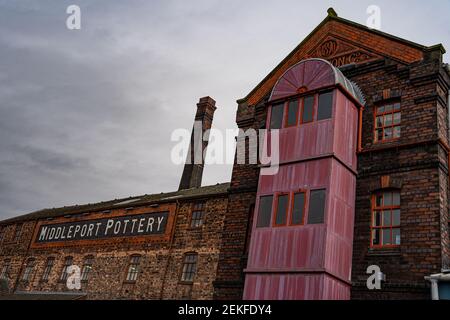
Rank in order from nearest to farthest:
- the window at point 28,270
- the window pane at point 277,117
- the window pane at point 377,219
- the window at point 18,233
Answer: the window pane at point 377,219
the window pane at point 277,117
the window at point 28,270
the window at point 18,233

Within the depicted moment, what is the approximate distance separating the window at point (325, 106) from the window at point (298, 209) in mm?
2380

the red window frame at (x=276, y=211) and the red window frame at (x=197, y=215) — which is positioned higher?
the red window frame at (x=197, y=215)

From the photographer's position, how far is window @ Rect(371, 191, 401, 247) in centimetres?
1145

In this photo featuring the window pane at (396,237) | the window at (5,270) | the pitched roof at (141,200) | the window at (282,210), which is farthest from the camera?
the window at (5,270)

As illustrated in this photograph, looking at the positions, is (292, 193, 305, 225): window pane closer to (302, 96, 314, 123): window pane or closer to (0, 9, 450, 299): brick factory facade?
(0, 9, 450, 299): brick factory facade

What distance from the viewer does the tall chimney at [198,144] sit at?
30.8 metres

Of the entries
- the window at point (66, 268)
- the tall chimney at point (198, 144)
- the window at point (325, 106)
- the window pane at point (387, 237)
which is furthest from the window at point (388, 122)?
the window at point (66, 268)

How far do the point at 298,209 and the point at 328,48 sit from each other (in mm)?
6418

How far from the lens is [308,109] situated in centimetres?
1312

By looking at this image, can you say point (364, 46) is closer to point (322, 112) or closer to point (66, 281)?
point (322, 112)

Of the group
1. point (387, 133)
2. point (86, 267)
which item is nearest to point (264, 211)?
point (387, 133)

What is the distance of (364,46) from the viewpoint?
14188 mm

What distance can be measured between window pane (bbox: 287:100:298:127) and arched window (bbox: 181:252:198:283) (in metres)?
9.73

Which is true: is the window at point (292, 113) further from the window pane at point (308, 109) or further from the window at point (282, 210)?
the window at point (282, 210)
